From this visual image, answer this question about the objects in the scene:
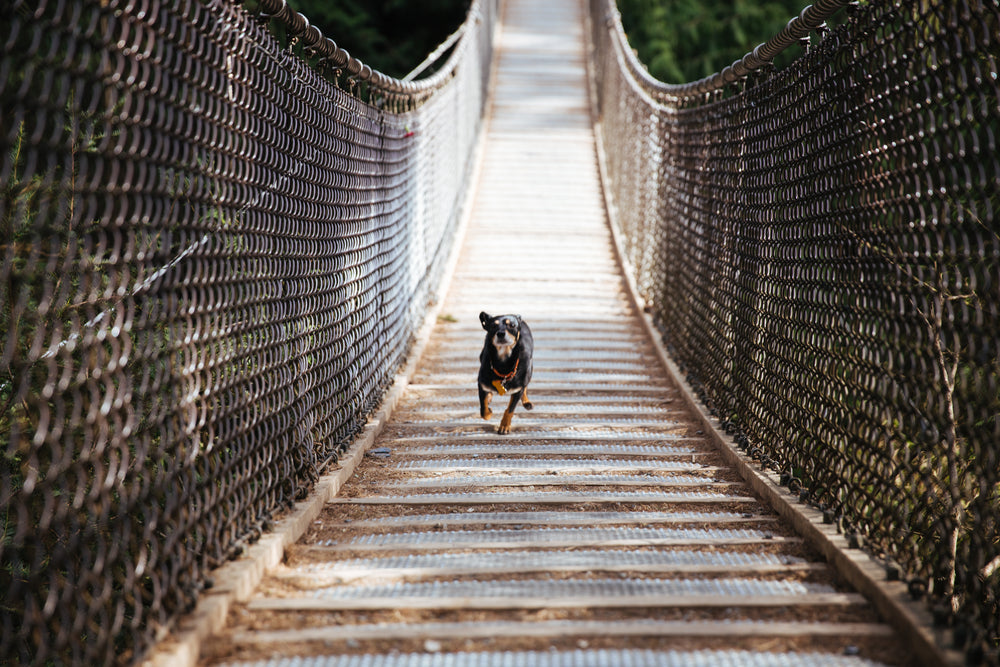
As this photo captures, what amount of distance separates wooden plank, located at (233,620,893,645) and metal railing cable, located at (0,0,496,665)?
0.32 m

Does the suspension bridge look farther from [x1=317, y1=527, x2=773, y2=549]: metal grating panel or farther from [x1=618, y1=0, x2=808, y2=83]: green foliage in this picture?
[x1=618, y1=0, x2=808, y2=83]: green foliage

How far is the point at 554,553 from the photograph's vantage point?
2797mm

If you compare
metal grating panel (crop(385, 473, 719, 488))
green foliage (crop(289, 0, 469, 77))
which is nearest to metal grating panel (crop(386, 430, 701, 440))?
metal grating panel (crop(385, 473, 719, 488))

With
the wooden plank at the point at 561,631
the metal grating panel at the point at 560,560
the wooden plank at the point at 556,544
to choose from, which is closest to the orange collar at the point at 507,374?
the wooden plank at the point at 556,544

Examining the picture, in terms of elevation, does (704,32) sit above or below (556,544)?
above

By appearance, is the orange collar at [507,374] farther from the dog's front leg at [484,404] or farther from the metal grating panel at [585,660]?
the metal grating panel at [585,660]

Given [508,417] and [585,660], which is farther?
[508,417]

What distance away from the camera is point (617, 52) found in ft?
37.2

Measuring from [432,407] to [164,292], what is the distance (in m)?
2.94

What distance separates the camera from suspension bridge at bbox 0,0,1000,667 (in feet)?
6.21

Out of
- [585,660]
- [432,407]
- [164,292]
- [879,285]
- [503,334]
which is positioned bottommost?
[585,660]

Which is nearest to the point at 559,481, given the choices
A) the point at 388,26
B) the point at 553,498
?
the point at 553,498

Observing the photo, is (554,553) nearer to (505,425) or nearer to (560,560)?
(560,560)

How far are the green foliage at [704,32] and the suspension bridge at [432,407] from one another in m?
12.3
